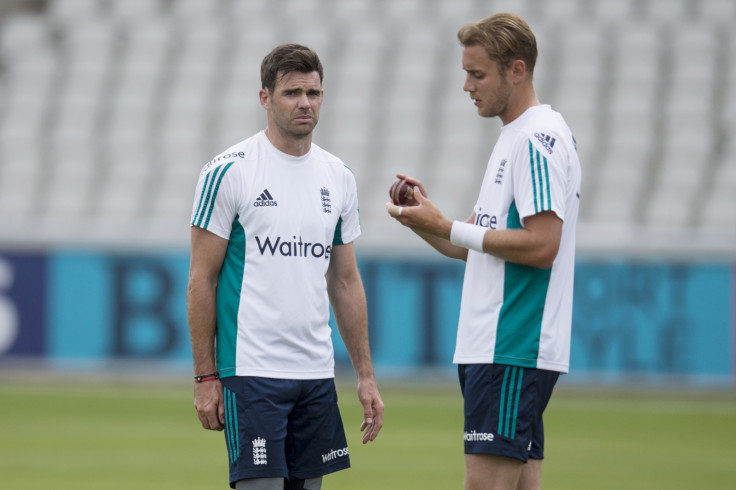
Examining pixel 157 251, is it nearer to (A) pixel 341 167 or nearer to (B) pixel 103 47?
(B) pixel 103 47

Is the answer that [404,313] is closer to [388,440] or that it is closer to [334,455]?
[388,440]

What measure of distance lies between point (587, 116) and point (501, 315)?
527 inches

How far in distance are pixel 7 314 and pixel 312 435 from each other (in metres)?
9.67

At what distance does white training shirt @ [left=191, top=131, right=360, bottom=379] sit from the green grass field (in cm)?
370

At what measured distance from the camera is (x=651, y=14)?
62.5 feet

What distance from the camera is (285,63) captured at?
4.78 meters

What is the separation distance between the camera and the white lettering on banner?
13711 mm

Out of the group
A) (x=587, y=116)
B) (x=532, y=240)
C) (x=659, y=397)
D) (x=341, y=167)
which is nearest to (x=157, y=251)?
(x=659, y=397)

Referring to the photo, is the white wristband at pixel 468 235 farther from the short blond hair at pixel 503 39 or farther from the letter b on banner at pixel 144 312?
the letter b on banner at pixel 144 312

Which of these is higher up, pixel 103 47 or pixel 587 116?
pixel 103 47

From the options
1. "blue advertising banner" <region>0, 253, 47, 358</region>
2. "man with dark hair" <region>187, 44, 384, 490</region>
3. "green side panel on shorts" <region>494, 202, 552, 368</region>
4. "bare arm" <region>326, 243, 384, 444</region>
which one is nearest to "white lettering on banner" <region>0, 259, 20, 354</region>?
"blue advertising banner" <region>0, 253, 47, 358</region>

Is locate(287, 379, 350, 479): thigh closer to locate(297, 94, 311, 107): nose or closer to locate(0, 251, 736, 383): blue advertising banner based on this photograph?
locate(297, 94, 311, 107): nose

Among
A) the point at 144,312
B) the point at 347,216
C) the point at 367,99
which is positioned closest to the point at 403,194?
the point at 347,216

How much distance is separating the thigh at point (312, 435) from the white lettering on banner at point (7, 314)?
9605 millimetres
